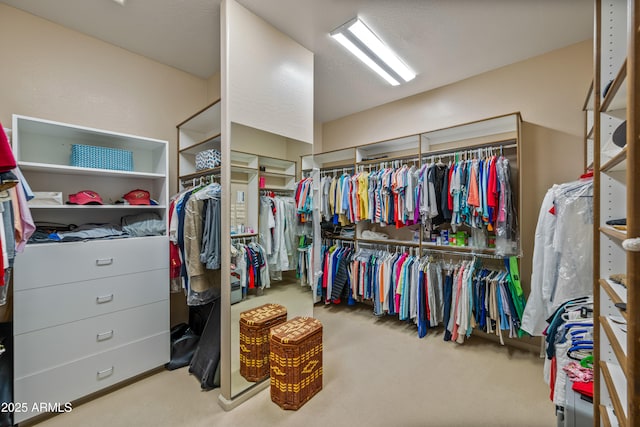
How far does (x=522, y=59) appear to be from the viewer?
8.75ft

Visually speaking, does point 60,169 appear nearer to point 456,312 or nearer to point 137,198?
point 137,198

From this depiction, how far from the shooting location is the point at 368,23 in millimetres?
2143

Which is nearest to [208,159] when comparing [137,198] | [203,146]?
[203,146]

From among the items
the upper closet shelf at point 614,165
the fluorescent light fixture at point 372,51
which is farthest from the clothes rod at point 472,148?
the upper closet shelf at point 614,165

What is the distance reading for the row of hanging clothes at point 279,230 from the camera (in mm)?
2377

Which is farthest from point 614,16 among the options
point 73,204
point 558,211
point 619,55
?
point 73,204

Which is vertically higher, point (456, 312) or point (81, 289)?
point (81, 289)

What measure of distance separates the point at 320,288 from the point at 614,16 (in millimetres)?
3570

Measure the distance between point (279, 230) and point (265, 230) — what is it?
16 cm

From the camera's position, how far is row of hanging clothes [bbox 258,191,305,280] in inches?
93.6

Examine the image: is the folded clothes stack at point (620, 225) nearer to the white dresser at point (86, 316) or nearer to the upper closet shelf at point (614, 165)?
the upper closet shelf at point (614, 165)

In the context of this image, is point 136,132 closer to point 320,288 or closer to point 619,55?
point 320,288

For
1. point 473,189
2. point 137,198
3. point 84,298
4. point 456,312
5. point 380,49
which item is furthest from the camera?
point 456,312

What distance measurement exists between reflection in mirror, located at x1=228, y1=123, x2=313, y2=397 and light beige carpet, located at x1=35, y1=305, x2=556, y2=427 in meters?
0.38
